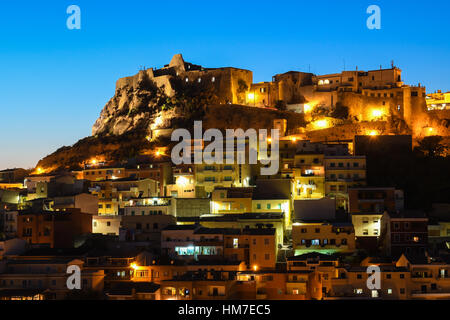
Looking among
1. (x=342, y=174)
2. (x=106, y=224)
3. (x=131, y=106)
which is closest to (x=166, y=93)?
(x=131, y=106)

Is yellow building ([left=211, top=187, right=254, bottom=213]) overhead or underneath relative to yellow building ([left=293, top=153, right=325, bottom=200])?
underneath

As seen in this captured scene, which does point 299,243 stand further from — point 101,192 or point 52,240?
point 101,192

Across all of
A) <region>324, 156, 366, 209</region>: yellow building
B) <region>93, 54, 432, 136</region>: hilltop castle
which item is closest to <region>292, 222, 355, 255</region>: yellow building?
<region>324, 156, 366, 209</region>: yellow building

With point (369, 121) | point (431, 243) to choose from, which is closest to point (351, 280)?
point (431, 243)

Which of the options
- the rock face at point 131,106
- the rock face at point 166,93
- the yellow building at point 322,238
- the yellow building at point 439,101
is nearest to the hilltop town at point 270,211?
the yellow building at point 322,238

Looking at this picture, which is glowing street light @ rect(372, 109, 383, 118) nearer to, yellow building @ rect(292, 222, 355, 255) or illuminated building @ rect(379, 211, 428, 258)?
illuminated building @ rect(379, 211, 428, 258)

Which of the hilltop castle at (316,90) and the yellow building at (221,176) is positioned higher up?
the hilltop castle at (316,90)

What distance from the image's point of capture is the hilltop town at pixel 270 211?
1348 inches

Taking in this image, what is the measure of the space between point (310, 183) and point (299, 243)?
1132 cm

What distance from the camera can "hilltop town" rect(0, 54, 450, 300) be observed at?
3425cm

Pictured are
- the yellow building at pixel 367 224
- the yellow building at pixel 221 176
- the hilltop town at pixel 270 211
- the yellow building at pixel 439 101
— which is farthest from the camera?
the yellow building at pixel 439 101

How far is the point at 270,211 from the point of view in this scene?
151ft

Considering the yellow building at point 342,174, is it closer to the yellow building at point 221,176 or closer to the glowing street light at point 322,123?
the yellow building at point 221,176

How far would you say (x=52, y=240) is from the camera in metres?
42.5
